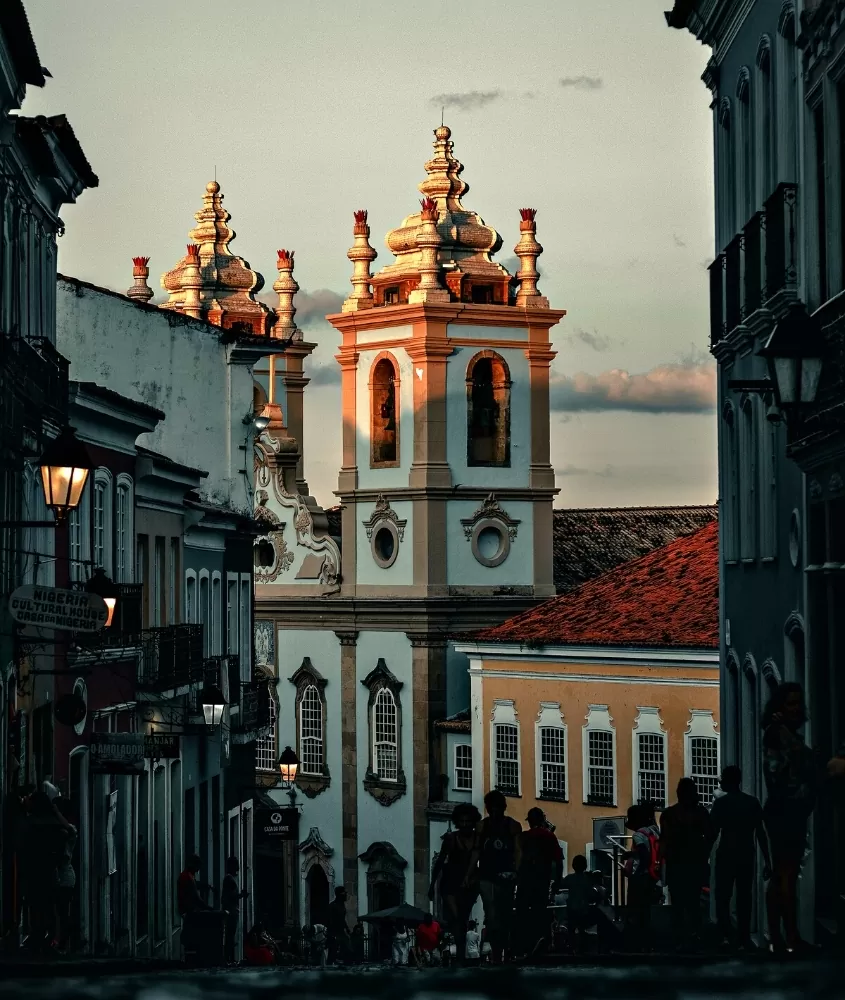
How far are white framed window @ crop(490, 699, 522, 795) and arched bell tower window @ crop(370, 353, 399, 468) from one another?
38.5 feet

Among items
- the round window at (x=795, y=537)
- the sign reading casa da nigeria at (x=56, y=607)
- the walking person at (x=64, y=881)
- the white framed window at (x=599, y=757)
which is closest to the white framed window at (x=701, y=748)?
the white framed window at (x=599, y=757)

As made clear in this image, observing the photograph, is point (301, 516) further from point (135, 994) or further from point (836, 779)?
point (135, 994)

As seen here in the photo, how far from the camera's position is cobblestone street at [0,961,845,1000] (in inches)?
210

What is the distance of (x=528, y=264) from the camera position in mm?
62219

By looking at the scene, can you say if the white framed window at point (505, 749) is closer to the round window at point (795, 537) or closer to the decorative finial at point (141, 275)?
the decorative finial at point (141, 275)

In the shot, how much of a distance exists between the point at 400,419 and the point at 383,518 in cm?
276

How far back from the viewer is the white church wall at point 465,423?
6100 centimetres

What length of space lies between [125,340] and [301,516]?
28.2 m

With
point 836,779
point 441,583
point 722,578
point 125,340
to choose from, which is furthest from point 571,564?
point 836,779

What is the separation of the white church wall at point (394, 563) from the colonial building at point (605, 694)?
312 inches

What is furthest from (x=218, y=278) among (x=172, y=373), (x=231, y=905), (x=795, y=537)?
(x=795, y=537)

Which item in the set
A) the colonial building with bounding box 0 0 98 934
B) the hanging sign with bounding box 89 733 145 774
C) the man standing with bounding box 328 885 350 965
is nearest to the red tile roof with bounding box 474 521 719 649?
the man standing with bounding box 328 885 350 965

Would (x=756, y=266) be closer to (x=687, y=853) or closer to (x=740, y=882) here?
(x=687, y=853)

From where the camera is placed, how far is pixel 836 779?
43.0ft
